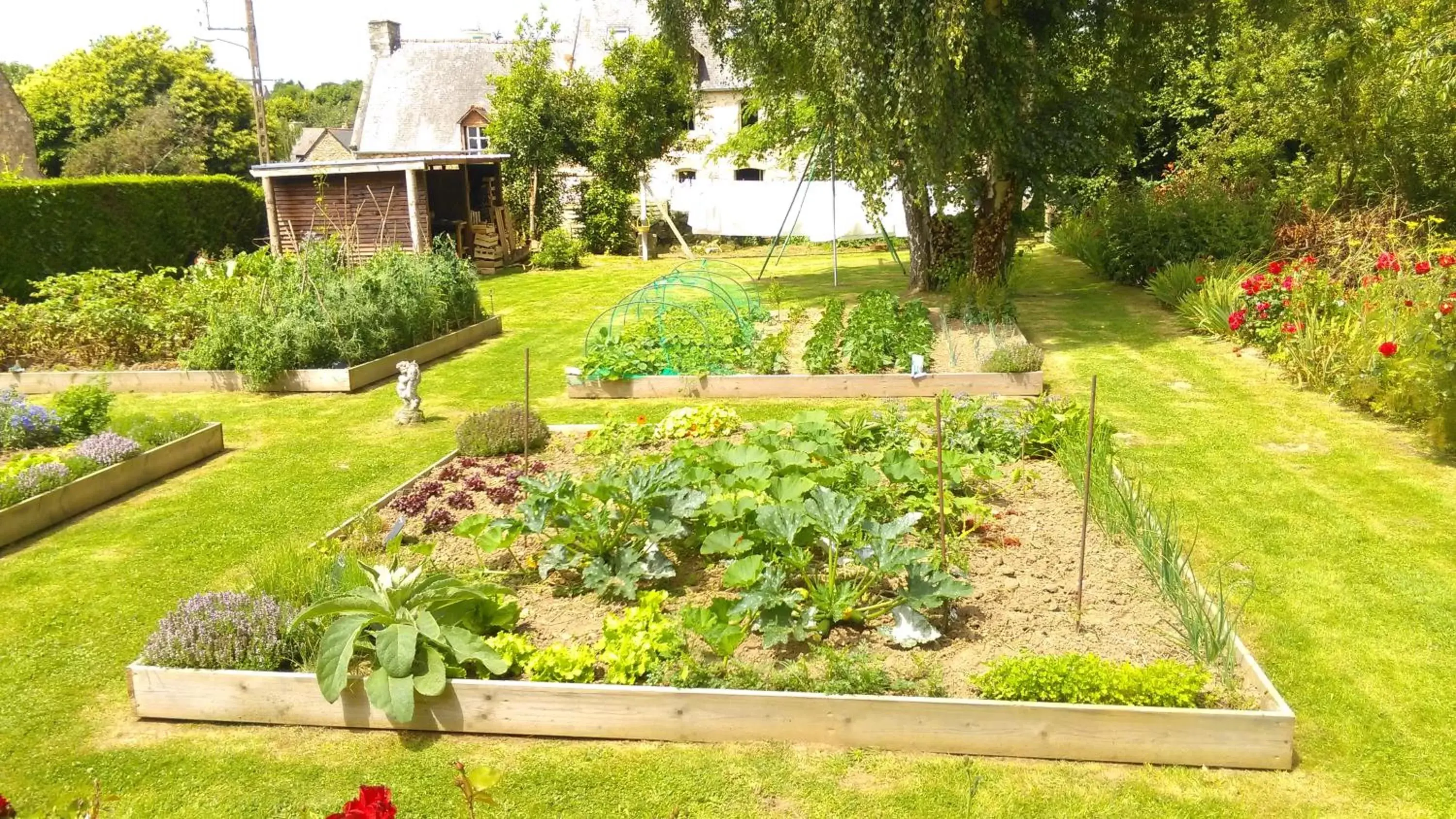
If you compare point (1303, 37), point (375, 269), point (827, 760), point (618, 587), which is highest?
point (1303, 37)

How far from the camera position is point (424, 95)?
34.9 meters

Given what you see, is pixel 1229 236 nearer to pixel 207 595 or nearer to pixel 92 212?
pixel 207 595

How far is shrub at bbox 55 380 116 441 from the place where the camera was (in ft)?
25.3

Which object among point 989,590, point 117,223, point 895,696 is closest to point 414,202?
point 117,223

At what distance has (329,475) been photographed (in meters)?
7.43

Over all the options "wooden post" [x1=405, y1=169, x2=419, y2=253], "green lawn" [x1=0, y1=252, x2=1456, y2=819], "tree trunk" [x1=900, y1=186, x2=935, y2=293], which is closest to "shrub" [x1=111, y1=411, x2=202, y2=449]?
"green lawn" [x1=0, y1=252, x2=1456, y2=819]

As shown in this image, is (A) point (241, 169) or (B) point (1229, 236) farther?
(A) point (241, 169)

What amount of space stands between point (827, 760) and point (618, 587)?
1479mm

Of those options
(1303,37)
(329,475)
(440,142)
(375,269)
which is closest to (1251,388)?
(1303,37)

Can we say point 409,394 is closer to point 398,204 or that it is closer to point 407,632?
point 407,632

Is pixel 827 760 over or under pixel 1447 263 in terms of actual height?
under

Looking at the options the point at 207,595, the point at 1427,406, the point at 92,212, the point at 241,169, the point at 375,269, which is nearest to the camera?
the point at 207,595

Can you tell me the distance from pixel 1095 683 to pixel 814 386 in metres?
5.74

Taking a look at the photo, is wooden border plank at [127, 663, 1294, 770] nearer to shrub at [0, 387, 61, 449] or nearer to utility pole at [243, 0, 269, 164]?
shrub at [0, 387, 61, 449]
